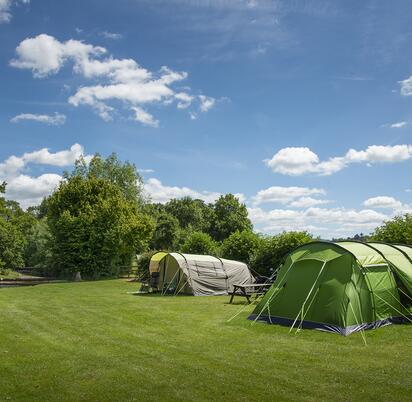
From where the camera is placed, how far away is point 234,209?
53.6 meters

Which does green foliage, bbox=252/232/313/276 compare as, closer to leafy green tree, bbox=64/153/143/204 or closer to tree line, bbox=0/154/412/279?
tree line, bbox=0/154/412/279

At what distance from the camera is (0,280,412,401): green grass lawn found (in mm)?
6133

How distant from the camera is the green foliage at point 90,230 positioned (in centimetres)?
3350

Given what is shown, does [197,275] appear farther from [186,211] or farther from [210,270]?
[186,211]

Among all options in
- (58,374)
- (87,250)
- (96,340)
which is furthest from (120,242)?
(58,374)

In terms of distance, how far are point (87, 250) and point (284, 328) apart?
83.7ft

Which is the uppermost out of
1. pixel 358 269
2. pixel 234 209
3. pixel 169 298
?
pixel 234 209

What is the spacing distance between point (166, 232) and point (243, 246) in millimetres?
29973

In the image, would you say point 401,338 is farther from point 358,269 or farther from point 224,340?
point 224,340

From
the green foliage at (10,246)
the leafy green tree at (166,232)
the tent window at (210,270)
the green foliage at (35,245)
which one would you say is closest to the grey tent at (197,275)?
the tent window at (210,270)

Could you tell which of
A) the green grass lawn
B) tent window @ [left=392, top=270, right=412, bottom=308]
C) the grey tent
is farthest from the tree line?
the green grass lawn

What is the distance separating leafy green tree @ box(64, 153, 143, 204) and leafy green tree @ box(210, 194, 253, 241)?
35.1 feet

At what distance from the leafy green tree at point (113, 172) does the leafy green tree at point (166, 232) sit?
24.7 feet

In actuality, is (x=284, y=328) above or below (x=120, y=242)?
below
